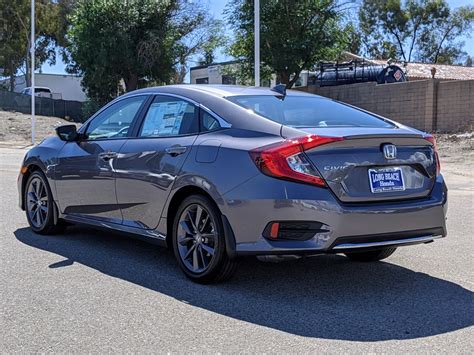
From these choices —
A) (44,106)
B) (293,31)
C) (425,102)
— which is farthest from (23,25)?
(425,102)

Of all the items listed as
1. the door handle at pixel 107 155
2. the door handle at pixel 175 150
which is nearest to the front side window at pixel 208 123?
the door handle at pixel 175 150

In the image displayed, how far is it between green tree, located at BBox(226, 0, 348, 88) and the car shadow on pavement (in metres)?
22.9

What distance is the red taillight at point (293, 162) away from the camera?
4.59m

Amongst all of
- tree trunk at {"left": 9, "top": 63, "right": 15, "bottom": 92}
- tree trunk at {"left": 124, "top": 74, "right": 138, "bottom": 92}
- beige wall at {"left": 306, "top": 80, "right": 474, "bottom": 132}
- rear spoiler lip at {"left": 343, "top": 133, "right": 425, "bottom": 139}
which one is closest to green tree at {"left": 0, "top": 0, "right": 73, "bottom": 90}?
tree trunk at {"left": 9, "top": 63, "right": 15, "bottom": 92}

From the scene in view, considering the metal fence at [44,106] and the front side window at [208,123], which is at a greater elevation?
the metal fence at [44,106]

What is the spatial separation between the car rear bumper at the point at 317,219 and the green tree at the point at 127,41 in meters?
30.1

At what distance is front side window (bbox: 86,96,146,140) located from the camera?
624 centimetres

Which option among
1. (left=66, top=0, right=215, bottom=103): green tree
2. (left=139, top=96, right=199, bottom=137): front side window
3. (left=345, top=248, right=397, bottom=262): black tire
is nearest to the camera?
(left=139, top=96, right=199, bottom=137): front side window

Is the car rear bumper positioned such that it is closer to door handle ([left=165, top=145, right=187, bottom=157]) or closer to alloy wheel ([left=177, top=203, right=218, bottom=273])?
alloy wheel ([left=177, top=203, right=218, bottom=273])

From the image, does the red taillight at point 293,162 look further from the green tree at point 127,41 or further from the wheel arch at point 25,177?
the green tree at point 127,41

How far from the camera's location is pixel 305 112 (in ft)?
18.0

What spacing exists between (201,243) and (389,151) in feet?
5.53

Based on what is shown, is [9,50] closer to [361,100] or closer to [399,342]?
[361,100]

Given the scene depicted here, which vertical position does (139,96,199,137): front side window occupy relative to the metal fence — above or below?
below
